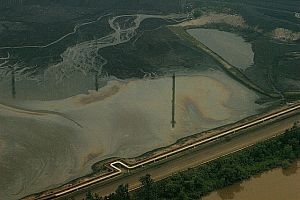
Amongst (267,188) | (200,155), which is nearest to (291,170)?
(267,188)

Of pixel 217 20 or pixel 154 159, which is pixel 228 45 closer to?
pixel 217 20

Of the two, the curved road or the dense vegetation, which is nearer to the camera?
the dense vegetation

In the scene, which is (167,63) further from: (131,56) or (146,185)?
(146,185)

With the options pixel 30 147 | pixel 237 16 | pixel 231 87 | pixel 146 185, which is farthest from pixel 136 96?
pixel 237 16

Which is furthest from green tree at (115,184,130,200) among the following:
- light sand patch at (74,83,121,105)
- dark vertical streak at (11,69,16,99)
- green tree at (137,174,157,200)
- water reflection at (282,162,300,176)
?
dark vertical streak at (11,69,16,99)

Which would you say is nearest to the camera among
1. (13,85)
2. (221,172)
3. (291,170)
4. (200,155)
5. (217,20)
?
(221,172)

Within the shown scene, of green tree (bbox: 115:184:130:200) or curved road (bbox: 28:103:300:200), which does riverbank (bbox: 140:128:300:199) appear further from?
curved road (bbox: 28:103:300:200)
